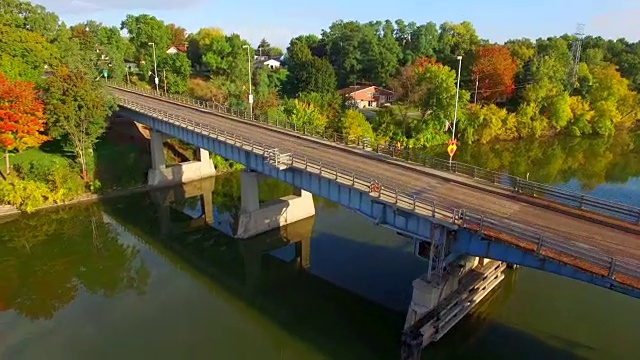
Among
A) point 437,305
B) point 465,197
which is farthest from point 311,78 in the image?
point 437,305

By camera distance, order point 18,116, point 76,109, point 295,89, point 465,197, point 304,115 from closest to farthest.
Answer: point 465,197 → point 18,116 → point 76,109 → point 304,115 → point 295,89

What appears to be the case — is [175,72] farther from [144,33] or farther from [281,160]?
[281,160]

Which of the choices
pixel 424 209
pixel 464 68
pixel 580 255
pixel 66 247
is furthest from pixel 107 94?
pixel 464 68

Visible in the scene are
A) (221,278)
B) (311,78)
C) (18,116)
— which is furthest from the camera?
(311,78)

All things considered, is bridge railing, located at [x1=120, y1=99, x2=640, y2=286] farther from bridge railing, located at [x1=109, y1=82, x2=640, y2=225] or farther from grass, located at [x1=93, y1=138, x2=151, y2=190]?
grass, located at [x1=93, y1=138, x2=151, y2=190]

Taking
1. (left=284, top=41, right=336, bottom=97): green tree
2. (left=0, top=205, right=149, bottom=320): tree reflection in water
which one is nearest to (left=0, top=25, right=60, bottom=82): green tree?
(left=0, top=205, right=149, bottom=320): tree reflection in water

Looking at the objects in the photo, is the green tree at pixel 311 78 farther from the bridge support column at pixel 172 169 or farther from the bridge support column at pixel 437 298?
the bridge support column at pixel 437 298
